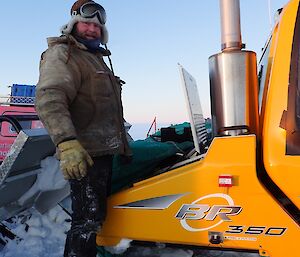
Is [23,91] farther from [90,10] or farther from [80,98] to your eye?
[80,98]

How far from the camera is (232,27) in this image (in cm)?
205

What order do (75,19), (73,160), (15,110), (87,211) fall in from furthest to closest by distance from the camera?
(15,110), (75,19), (87,211), (73,160)

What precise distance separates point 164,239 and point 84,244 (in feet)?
1.71

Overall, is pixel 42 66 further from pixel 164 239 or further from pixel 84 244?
pixel 164 239

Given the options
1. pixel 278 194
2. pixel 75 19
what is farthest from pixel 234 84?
pixel 75 19

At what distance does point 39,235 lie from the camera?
3.36 m

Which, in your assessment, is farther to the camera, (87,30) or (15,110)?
(15,110)

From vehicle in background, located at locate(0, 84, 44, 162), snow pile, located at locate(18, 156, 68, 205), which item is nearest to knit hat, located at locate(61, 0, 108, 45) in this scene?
snow pile, located at locate(18, 156, 68, 205)

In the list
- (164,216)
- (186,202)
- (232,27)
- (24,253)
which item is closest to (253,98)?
(232,27)

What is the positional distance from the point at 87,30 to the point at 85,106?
1.81 ft

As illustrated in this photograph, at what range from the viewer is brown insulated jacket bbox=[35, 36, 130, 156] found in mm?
1975

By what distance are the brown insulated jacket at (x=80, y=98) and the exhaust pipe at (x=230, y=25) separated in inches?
32.4

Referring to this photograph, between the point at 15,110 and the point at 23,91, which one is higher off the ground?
the point at 23,91

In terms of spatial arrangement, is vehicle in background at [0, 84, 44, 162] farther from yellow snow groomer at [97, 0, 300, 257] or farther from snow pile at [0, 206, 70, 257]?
yellow snow groomer at [97, 0, 300, 257]
